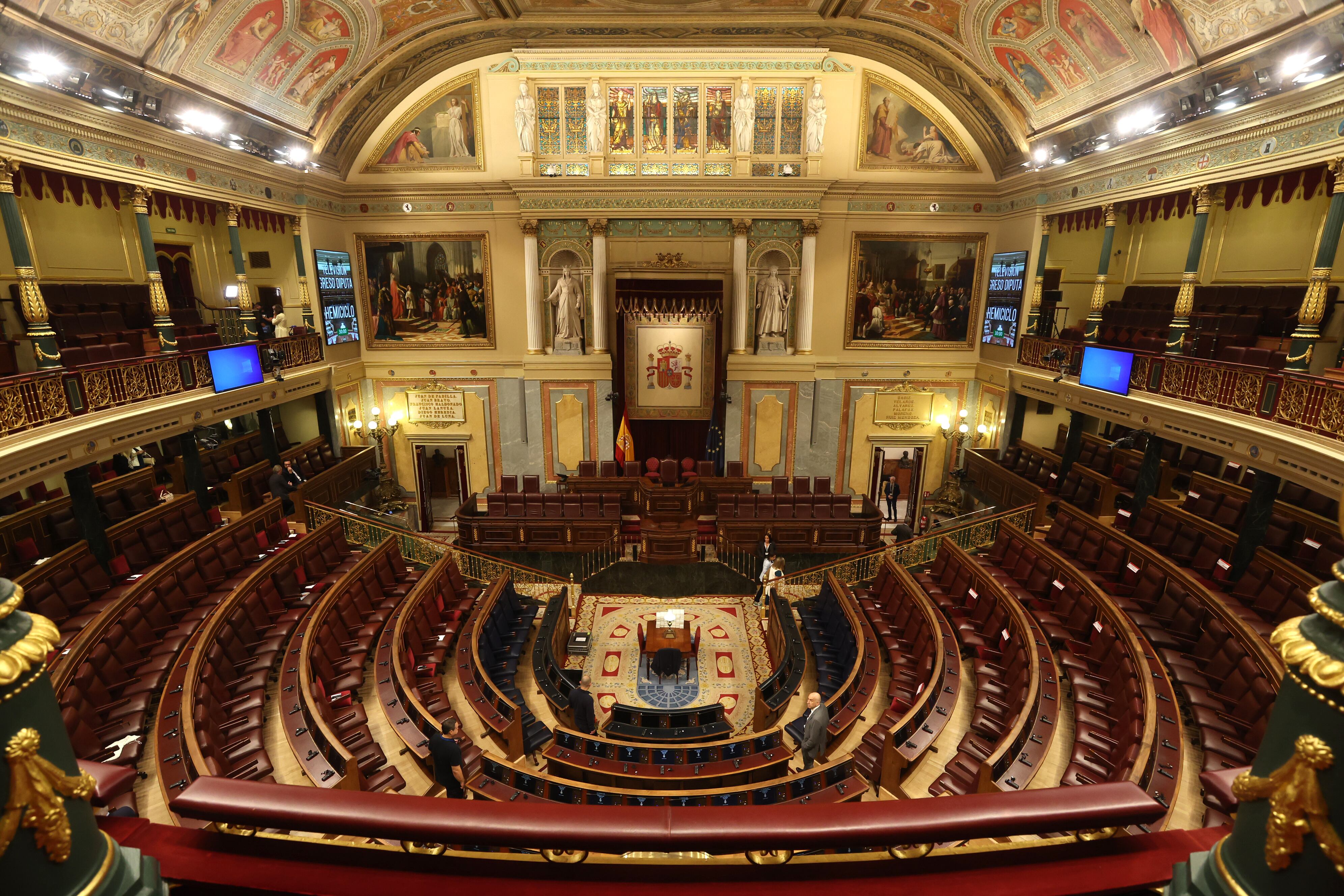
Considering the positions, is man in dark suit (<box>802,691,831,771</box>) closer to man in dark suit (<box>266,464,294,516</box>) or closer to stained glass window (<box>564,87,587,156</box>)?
man in dark suit (<box>266,464,294,516</box>)

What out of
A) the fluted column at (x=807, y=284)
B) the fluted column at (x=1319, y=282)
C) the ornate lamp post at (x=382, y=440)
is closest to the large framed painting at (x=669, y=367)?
the fluted column at (x=807, y=284)

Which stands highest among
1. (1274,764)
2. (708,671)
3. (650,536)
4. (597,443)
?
(1274,764)

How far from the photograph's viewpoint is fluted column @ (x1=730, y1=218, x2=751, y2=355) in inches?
592

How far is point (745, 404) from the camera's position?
15.9m

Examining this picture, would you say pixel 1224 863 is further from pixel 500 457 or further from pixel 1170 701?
pixel 500 457

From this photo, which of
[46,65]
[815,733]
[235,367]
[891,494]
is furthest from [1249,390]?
[46,65]

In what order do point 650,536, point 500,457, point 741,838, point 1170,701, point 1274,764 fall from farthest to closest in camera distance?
point 500,457 < point 650,536 < point 1170,701 < point 741,838 < point 1274,764

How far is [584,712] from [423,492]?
1098cm

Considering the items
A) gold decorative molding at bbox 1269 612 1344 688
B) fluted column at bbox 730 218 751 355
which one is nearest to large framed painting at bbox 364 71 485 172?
fluted column at bbox 730 218 751 355

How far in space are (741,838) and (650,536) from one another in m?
11.0

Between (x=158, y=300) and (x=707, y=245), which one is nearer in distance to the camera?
(x=158, y=300)

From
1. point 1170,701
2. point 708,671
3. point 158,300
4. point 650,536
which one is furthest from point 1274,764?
point 158,300

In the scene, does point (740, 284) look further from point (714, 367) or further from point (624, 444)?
point (624, 444)

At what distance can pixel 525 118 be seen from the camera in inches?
568
